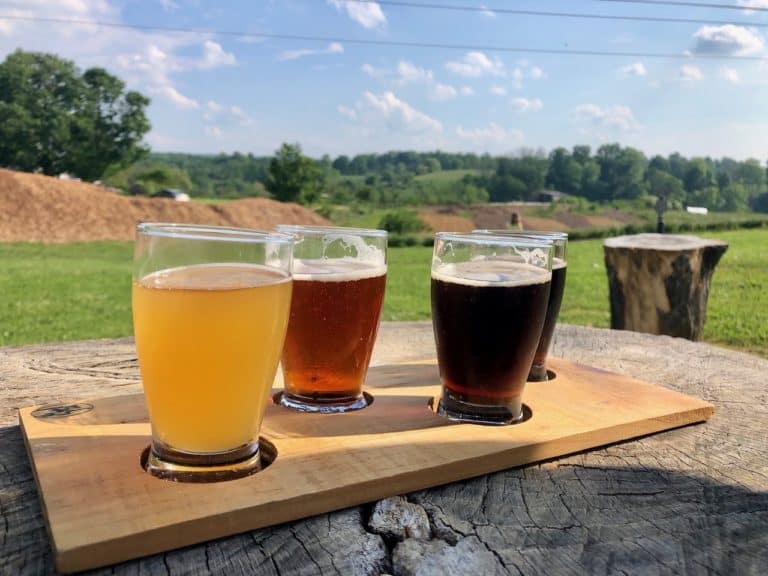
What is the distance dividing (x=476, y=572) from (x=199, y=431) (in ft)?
1.31

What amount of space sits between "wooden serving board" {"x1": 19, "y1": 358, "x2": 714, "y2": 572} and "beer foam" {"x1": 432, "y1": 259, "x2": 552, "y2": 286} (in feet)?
0.79

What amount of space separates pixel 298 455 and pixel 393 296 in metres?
8.08

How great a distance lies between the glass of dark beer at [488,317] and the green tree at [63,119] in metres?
34.1

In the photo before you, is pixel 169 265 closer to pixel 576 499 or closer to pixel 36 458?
pixel 36 458

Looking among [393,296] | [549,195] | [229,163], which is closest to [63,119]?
[229,163]

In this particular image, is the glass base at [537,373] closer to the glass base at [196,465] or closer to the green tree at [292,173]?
the glass base at [196,465]

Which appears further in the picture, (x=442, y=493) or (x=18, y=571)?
(x=442, y=493)

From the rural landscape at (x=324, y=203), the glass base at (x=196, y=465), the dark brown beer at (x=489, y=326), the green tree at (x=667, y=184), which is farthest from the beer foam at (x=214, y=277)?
the green tree at (x=667, y=184)

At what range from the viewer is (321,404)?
Result: 122 centimetres

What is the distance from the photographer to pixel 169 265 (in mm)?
884

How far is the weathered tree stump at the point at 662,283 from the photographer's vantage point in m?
4.11

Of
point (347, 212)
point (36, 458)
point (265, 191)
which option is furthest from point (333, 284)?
point (265, 191)

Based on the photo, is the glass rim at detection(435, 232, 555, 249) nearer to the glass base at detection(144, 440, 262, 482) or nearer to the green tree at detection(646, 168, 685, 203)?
the glass base at detection(144, 440, 262, 482)

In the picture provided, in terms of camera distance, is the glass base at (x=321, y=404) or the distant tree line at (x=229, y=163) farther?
the distant tree line at (x=229, y=163)
